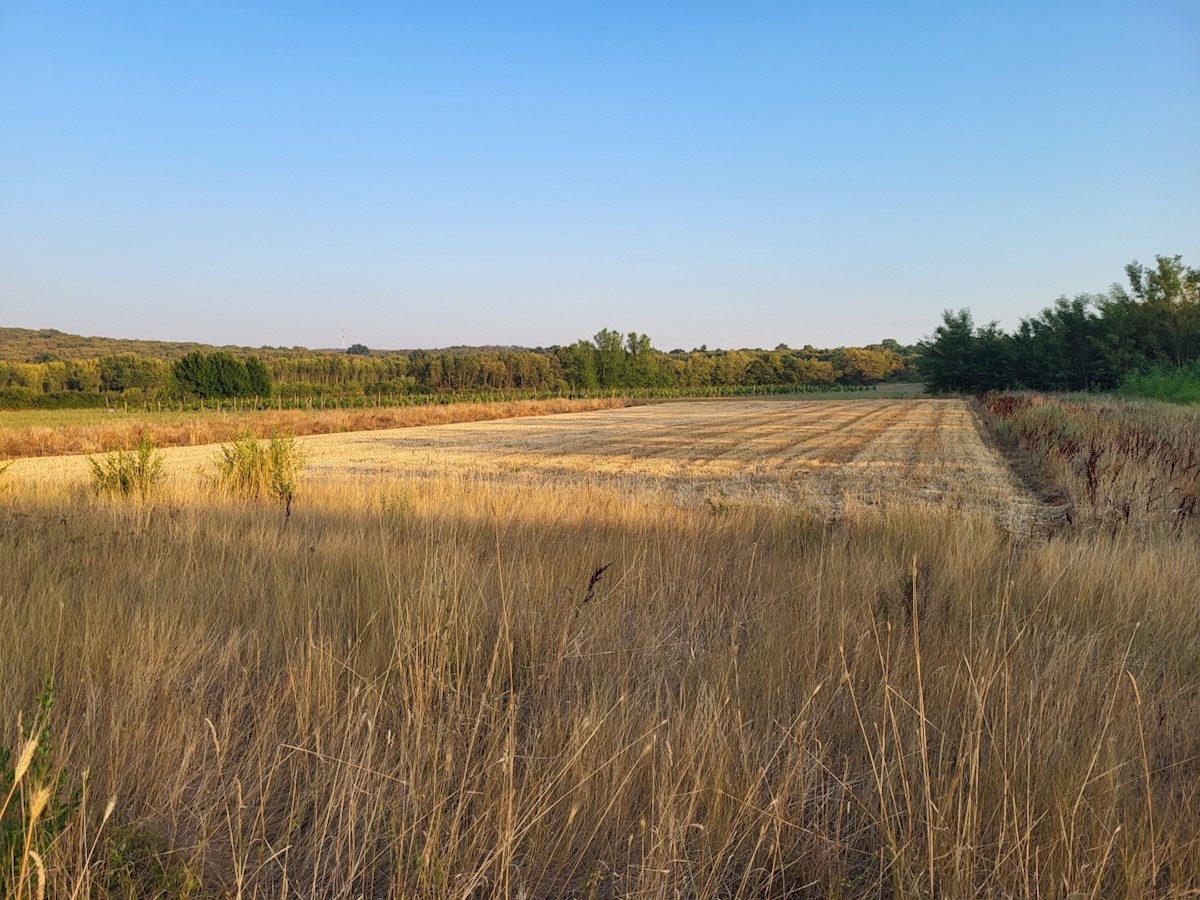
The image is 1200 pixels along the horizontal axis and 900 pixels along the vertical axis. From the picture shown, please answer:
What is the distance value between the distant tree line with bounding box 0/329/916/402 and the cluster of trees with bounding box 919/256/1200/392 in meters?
49.2

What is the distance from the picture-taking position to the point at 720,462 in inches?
742

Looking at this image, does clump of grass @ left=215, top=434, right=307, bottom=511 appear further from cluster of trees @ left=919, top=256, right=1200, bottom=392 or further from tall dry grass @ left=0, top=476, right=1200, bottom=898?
cluster of trees @ left=919, top=256, right=1200, bottom=392

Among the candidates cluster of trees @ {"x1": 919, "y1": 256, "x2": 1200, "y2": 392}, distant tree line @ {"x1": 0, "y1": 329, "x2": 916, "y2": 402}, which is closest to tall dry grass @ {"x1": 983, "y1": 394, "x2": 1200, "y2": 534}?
cluster of trees @ {"x1": 919, "y1": 256, "x2": 1200, "y2": 392}

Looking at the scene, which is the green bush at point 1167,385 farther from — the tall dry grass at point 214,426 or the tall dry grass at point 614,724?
the tall dry grass at point 214,426

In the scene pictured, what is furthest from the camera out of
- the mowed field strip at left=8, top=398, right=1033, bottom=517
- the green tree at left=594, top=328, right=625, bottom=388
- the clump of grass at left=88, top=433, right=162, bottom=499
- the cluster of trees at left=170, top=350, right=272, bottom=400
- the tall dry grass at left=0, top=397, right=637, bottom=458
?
the green tree at left=594, top=328, right=625, bottom=388

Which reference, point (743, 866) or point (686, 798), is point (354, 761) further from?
point (743, 866)

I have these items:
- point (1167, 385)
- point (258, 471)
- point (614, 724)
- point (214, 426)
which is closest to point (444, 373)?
point (214, 426)

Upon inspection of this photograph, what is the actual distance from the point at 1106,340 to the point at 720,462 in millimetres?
41095

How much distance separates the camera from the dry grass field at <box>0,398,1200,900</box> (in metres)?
1.74

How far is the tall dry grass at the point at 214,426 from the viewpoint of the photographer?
Result: 25.9 m

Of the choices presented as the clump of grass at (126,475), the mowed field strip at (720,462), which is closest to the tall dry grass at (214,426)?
the clump of grass at (126,475)

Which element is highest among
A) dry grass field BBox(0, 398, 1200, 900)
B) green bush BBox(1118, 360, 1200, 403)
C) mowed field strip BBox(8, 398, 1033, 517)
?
green bush BBox(1118, 360, 1200, 403)

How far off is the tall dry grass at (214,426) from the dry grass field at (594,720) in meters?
7.40

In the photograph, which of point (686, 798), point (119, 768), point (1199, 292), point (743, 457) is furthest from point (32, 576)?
point (1199, 292)
